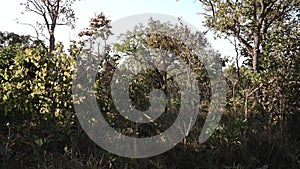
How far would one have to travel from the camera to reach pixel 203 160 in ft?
20.1

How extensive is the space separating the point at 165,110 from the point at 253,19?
3.81 meters

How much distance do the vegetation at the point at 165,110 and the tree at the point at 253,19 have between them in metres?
0.05

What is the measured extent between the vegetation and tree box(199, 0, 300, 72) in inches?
2.0

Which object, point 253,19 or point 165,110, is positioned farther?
point 253,19

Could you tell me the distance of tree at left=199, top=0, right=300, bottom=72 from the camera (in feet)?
33.5

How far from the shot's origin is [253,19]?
1017 centimetres

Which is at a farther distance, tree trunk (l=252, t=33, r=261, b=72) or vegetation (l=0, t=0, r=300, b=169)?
tree trunk (l=252, t=33, r=261, b=72)

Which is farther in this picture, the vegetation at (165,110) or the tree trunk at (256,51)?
the tree trunk at (256,51)

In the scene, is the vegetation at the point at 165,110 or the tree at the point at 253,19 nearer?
the vegetation at the point at 165,110

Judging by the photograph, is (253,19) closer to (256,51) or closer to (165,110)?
(256,51)

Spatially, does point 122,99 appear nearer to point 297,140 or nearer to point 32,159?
point 32,159

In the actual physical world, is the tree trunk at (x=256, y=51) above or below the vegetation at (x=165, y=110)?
above

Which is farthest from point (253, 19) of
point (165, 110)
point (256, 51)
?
point (165, 110)

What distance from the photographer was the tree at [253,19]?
1020 cm
